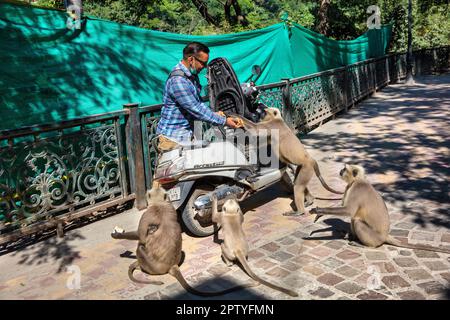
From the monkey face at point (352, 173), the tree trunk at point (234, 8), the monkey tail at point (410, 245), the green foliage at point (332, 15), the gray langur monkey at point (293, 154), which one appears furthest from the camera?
the green foliage at point (332, 15)

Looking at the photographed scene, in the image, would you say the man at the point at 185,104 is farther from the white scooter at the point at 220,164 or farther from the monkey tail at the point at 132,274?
the monkey tail at the point at 132,274

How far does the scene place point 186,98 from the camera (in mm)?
4941

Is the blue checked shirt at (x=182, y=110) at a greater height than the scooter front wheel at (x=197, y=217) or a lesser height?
greater

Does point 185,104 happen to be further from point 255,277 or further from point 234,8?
point 234,8

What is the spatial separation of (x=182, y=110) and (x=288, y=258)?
208 centimetres

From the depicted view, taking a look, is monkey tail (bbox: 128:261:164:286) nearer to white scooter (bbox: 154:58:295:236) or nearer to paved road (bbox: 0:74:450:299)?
paved road (bbox: 0:74:450:299)

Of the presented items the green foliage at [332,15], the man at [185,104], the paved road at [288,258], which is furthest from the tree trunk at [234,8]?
the man at [185,104]

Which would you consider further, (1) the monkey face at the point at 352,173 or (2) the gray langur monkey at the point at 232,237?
(1) the monkey face at the point at 352,173

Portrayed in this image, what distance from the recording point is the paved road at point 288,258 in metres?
4.01

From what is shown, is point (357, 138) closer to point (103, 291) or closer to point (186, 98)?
point (186, 98)

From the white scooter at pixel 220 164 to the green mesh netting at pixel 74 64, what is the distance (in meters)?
1.32

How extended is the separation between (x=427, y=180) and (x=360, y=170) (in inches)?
111

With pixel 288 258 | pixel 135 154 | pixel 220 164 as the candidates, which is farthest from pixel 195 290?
pixel 135 154

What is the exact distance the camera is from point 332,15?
909 inches
